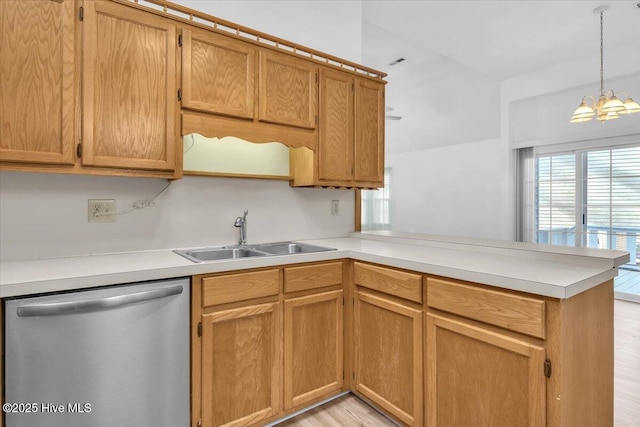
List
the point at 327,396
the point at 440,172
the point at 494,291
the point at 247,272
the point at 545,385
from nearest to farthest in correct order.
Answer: the point at 545,385 < the point at 494,291 < the point at 247,272 < the point at 327,396 < the point at 440,172

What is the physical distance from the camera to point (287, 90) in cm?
215

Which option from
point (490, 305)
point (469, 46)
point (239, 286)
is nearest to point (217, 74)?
point (239, 286)

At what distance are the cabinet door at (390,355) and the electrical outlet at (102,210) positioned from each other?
1.42 metres

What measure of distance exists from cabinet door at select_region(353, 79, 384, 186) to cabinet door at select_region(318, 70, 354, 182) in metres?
0.07

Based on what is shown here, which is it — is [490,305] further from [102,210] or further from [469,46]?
[469,46]

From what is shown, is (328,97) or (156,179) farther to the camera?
(328,97)

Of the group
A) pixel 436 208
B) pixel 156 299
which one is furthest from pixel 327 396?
pixel 436 208

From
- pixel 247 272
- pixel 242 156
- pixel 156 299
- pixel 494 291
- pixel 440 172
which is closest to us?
pixel 494 291

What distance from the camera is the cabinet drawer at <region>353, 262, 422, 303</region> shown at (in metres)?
1.63

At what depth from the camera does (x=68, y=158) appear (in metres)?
1.53

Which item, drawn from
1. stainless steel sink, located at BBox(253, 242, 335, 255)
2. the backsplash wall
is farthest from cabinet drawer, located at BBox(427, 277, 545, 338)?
the backsplash wall

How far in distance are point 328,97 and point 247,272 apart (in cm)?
132

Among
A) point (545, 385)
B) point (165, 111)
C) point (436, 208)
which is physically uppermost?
point (165, 111)

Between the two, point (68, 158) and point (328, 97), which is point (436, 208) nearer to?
point (328, 97)
